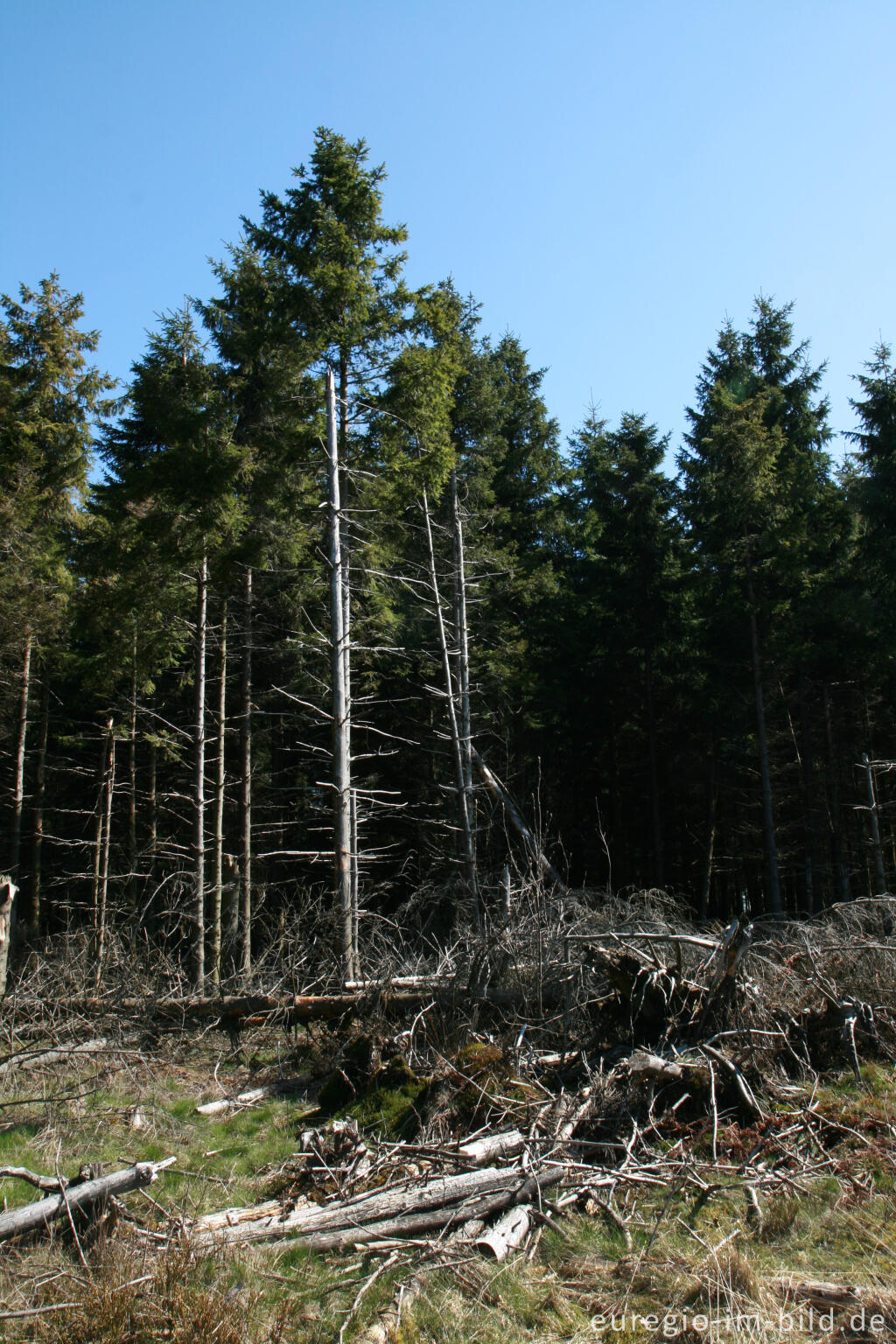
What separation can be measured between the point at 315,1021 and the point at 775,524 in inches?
604

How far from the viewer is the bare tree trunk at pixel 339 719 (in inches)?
410

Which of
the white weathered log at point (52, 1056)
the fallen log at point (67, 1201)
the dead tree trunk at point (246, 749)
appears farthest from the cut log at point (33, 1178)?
the dead tree trunk at point (246, 749)

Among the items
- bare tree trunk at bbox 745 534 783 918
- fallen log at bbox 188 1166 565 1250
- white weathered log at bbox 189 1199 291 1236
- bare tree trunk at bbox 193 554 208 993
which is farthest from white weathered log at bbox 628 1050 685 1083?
bare tree trunk at bbox 745 534 783 918

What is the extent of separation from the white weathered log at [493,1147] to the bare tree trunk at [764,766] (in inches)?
511

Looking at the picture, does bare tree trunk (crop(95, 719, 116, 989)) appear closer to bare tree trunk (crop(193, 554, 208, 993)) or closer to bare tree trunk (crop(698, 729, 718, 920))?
bare tree trunk (crop(193, 554, 208, 993))

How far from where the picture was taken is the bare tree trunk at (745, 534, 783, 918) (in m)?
17.4

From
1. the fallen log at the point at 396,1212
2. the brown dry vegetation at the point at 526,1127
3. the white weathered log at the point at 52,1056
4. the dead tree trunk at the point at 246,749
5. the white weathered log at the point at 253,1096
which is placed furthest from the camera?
the dead tree trunk at the point at 246,749

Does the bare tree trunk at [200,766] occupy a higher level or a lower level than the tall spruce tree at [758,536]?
lower

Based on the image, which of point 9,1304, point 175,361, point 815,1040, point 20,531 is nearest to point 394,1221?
point 9,1304

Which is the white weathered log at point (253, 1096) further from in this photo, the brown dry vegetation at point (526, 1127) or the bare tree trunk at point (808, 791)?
the bare tree trunk at point (808, 791)

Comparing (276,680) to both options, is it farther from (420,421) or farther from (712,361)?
→ (712,361)

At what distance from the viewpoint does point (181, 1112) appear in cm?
721

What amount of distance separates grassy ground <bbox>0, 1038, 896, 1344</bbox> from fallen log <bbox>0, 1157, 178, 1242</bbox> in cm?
11

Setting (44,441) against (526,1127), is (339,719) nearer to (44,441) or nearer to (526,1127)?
(526,1127)
